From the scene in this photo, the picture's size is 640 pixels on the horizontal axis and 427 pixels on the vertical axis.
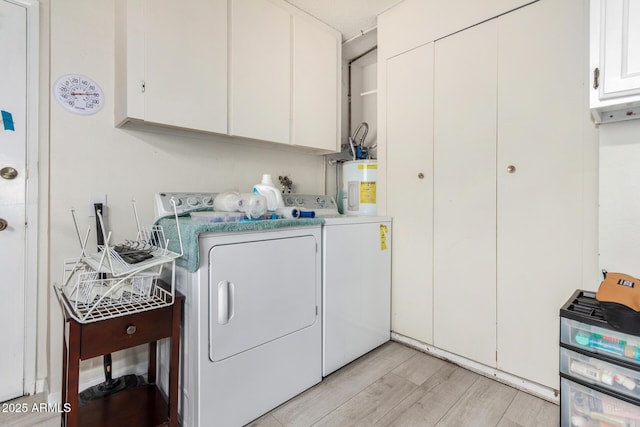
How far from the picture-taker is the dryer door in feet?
4.44

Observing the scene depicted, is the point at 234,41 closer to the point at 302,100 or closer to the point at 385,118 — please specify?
the point at 302,100

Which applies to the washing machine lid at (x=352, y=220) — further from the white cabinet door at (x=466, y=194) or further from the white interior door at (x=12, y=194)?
the white interior door at (x=12, y=194)

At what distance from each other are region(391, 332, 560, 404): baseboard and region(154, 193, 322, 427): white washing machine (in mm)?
A: 860

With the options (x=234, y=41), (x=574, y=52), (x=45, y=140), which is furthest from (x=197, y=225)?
(x=574, y=52)

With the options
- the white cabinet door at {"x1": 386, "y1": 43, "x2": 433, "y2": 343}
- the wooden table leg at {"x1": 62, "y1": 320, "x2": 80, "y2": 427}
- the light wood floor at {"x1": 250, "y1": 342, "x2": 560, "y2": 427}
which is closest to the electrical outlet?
the wooden table leg at {"x1": 62, "y1": 320, "x2": 80, "y2": 427}

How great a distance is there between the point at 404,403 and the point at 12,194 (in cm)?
235

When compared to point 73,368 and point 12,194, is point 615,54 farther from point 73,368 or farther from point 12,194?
point 12,194

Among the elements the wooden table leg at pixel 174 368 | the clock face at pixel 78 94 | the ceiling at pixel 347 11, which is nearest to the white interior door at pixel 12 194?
the clock face at pixel 78 94

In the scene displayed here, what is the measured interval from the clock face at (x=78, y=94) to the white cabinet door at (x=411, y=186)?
75.3 inches

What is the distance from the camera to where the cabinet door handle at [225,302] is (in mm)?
1355

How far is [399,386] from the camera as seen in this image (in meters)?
1.79

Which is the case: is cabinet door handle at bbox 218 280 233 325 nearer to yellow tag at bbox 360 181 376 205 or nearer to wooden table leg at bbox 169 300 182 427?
wooden table leg at bbox 169 300 182 427

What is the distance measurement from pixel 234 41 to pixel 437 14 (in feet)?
4.48

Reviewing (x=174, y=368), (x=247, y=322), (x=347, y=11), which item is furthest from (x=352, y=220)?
(x=347, y=11)
